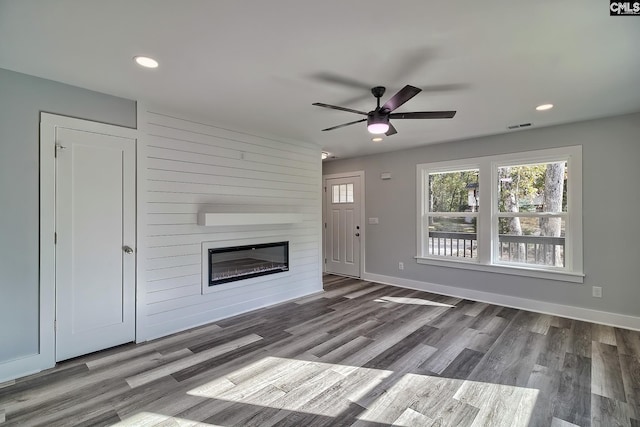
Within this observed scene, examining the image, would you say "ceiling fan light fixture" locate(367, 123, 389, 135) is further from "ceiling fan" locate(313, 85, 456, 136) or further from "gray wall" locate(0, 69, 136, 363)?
"gray wall" locate(0, 69, 136, 363)

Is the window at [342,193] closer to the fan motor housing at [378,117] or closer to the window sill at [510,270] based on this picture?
the window sill at [510,270]

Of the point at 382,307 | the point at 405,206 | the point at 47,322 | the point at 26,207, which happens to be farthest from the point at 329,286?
the point at 26,207

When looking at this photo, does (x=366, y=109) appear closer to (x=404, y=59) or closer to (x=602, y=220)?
(x=404, y=59)

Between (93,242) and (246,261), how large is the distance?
1.76 m

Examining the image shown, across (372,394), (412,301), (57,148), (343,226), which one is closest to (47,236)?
(57,148)

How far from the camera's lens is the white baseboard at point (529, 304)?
3.50 metres

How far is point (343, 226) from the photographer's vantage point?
20.6 ft

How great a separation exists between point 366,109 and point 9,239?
139 inches

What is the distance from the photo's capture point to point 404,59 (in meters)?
2.24

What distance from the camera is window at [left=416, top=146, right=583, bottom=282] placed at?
3.86 meters

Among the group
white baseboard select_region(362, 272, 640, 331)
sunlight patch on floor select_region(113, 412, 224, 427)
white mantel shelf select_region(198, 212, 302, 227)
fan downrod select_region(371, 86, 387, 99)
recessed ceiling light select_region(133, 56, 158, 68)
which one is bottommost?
sunlight patch on floor select_region(113, 412, 224, 427)

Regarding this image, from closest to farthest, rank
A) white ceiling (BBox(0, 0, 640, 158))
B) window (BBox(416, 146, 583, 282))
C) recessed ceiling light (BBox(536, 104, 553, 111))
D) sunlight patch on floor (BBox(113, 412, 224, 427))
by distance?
white ceiling (BBox(0, 0, 640, 158)) → sunlight patch on floor (BBox(113, 412, 224, 427)) → recessed ceiling light (BBox(536, 104, 553, 111)) → window (BBox(416, 146, 583, 282))

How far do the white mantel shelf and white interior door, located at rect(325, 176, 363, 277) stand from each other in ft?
6.05

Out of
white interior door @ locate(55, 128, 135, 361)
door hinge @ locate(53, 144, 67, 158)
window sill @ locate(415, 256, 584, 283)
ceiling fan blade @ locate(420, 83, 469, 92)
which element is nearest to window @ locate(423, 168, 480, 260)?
window sill @ locate(415, 256, 584, 283)
